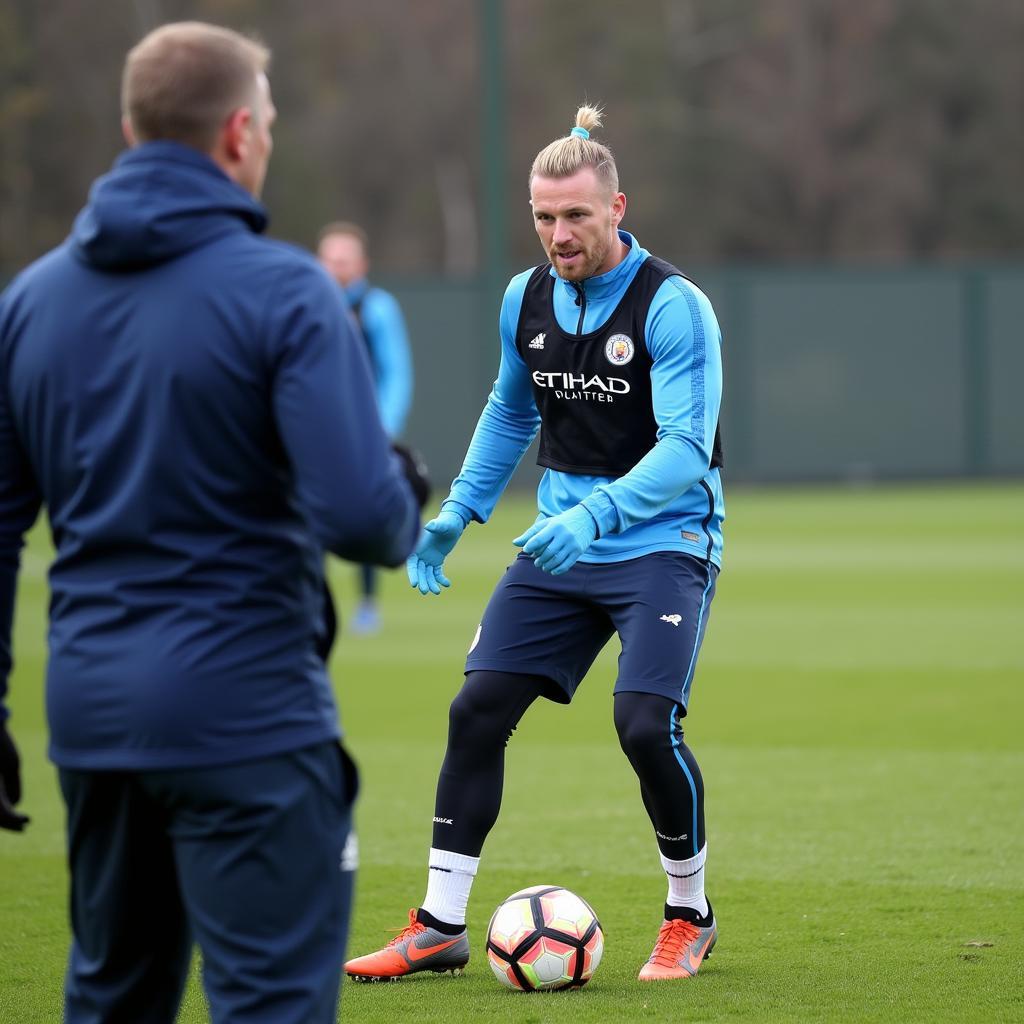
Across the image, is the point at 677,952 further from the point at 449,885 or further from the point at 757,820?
the point at 757,820

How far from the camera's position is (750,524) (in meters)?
21.8

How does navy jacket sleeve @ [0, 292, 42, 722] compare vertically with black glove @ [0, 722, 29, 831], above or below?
above

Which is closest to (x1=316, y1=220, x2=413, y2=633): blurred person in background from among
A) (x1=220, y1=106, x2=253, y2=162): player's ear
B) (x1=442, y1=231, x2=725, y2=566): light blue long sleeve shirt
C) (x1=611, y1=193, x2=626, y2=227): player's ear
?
(x1=442, y1=231, x2=725, y2=566): light blue long sleeve shirt

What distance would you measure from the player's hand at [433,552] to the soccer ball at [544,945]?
916mm

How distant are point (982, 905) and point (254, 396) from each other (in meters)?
3.59

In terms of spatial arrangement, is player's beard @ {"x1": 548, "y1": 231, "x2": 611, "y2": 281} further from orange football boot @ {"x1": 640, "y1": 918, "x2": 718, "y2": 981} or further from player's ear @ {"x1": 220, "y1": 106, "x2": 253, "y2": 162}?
player's ear @ {"x1": 220, "y1": 106, "x2": 253, "y2": 162}

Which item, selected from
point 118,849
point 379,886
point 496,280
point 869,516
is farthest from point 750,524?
point 118,849

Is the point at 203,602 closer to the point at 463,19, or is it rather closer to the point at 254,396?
the point at 254,396

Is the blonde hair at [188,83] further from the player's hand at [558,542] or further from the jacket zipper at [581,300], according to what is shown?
the jacket zipper at [581,300]

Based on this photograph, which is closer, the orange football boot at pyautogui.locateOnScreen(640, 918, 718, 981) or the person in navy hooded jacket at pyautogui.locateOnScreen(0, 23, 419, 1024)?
the person in navy hooded jacket at pyautogui.locateOnScreen(0, 23, 419, 1024)

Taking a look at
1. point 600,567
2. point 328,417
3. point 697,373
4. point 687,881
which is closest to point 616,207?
point 697,373

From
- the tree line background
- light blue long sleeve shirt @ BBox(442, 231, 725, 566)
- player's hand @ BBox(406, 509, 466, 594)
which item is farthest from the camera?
the tree line background

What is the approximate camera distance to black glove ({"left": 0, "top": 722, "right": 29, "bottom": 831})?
315 cm

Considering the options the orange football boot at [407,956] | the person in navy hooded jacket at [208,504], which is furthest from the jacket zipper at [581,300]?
the person in navy hooded jacket at [208,504]
